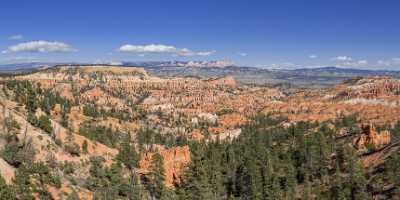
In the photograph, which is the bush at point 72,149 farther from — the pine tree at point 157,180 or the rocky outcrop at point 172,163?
the pine tree at point 157,180

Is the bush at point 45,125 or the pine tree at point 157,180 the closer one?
the pine tree at point 157,180

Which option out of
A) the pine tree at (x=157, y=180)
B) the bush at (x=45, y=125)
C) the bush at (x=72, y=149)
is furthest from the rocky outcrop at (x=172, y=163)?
the bush at (x=45, y=125)

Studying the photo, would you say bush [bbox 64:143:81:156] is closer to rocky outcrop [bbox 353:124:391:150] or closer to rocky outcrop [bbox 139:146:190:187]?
rocky outcrop [bbox 139:146:190:187]

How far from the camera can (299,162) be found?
121812mm

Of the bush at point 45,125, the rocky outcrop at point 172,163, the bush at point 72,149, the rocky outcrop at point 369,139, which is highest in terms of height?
the bush at point 45,125

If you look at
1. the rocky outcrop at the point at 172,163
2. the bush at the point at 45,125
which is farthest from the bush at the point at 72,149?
the rocky outcrop at the point at 172,163

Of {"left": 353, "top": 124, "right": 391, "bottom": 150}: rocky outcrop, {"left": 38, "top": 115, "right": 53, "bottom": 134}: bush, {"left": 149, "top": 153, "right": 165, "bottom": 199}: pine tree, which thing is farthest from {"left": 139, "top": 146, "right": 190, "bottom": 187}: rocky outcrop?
{"left": 353, "top": 124, "right": 391, "bottom": 150}: rocky outcrop

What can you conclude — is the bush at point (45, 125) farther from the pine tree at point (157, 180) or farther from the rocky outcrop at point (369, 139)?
the rocky outcrop at point (369, 139)

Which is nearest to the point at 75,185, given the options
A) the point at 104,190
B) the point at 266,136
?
the point at 104,190

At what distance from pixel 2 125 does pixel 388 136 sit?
120396 millimetres

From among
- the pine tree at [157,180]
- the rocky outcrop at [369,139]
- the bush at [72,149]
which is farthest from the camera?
the rocky outcrop at [369,139]

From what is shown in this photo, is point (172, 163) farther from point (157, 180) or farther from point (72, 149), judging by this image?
point (72, 149)

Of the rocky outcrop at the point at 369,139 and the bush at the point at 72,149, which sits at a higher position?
the bush at the point at 72,149

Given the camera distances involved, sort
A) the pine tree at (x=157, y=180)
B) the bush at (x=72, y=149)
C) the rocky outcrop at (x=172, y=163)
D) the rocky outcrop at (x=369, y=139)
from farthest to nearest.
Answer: the rocky outcrop at (x=369, y=139) → the rocky outcrop at (x=172, y=163) → the bush at (x=72, y=149) → the pine tree at (x=157, y=180)
